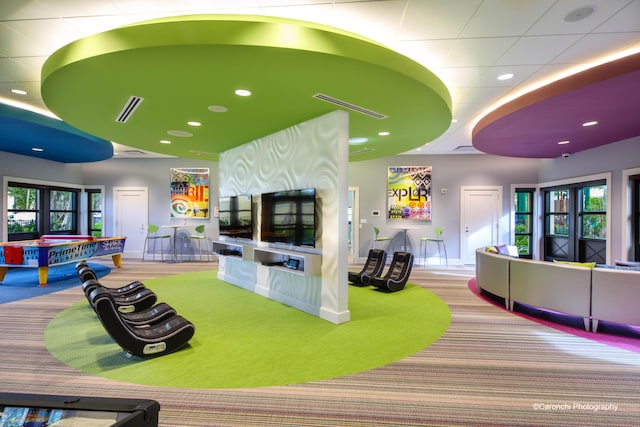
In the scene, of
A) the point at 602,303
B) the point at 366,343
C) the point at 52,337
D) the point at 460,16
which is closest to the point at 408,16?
the point at 460,16

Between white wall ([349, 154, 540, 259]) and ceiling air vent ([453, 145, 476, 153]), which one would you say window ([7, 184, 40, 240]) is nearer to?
white wall ([349, 154, 540, 259])

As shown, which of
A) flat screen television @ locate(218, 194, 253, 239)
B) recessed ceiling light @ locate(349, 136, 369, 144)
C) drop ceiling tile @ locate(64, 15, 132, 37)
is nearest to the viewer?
drop ceiling tile @ locate(64, 15, 132, 37)

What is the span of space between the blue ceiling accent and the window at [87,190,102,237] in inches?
64.3

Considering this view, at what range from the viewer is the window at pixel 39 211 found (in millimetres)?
8883

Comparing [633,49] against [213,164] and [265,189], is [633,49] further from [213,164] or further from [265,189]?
[213,164]

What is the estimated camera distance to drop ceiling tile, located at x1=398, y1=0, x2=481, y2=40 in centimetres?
306

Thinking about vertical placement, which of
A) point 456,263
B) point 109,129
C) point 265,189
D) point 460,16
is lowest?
point 456,263

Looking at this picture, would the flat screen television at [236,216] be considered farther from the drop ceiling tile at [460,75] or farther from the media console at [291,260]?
the drop ceiling tile at [460,75]

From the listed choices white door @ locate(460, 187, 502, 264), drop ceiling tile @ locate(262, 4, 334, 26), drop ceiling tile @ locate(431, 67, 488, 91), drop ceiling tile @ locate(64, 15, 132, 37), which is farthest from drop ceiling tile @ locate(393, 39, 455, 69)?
white door @ locate(460, 187, 502, 264)

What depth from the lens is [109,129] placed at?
17.1ft

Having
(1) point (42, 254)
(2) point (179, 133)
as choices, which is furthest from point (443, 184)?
(1) point (42, 254)

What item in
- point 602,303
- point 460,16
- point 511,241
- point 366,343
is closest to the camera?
point 460,16

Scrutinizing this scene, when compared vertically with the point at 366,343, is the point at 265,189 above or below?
above

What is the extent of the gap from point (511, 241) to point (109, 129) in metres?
10.6
